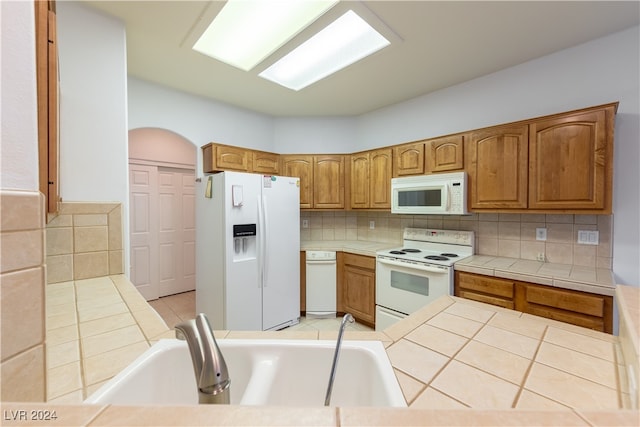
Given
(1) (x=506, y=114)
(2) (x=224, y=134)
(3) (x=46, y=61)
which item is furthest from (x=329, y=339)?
(2) (x=224, y=134)

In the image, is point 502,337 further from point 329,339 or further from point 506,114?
point 506,114

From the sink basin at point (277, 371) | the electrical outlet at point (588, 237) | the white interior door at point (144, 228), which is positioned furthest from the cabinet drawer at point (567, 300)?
the white interior door at point (144, 228)

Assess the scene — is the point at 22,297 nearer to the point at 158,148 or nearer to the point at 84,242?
the point at 84,242

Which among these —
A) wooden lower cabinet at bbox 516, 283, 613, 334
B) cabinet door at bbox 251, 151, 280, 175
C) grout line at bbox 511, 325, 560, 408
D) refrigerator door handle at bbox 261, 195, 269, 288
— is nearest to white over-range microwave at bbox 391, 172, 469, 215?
wooden lower cabinet at bbox 516, 283, 613, 334

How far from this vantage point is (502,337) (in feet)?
2.67

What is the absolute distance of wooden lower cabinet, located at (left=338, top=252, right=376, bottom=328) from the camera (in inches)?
110

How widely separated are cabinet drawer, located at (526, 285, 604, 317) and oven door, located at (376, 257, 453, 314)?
55 centimetres

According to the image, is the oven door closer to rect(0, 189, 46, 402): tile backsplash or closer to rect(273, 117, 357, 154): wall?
rect(273, 117, 357, 154): wall

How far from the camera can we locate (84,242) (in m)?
1.55

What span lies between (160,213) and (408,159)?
3644 mm

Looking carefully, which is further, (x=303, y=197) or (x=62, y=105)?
(x=303, y=197)

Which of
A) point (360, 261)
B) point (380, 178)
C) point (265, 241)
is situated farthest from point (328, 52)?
point (360, 261)

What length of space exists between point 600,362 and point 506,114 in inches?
96.0

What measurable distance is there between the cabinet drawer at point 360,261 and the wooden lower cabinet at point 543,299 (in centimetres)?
87
